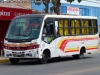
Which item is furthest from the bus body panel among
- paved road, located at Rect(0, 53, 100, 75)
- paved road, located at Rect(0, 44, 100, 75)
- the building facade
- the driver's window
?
the building facade

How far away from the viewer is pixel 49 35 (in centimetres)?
2155

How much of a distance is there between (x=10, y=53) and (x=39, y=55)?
1.56m

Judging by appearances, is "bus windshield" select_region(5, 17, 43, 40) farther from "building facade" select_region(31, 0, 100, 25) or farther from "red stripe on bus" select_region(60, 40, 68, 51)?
"building facade" select_region(31, 0, 100, 25)

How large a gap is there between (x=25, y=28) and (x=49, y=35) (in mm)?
1522

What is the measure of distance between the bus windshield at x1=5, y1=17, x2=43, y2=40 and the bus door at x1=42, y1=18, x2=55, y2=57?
483mm

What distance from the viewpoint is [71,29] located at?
24094 mm

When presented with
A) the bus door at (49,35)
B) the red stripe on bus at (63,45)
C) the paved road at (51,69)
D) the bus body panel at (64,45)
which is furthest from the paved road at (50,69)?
the red stripe on bus at (63,45)

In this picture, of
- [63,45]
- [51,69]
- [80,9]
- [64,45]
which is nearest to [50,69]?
[51,69]

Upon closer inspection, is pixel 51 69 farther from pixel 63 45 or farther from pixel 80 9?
pixel 80 9

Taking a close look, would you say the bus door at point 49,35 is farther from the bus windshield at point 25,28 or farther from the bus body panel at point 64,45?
the bus windshield at point 25,28

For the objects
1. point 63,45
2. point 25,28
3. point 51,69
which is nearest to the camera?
point 51,69

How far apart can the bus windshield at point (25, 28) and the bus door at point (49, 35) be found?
1.58ft

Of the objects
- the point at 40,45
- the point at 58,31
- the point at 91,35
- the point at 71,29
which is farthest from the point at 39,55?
the point at 91,35

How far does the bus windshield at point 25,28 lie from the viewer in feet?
67.4
